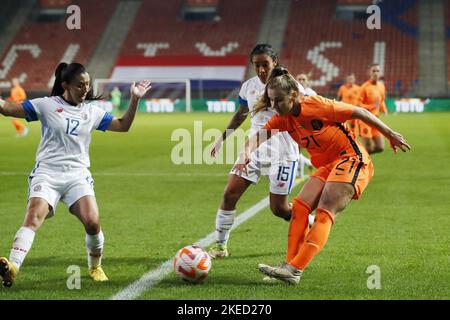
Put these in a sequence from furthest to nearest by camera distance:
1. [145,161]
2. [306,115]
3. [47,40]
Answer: [47,40] < [145,161] < [306,115]

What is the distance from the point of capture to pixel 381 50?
50.9 metres

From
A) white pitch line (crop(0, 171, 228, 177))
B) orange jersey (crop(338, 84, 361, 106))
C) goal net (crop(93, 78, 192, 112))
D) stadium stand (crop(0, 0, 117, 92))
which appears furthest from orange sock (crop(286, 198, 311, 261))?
stadium stand (crop(0, 0, 117, 92))

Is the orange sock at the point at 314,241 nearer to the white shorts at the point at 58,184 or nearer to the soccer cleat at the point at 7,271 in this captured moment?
the white shorts at the point at 58,184

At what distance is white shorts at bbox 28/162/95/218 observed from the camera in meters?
5.85

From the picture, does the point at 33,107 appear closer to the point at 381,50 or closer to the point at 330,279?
the point at 330,279

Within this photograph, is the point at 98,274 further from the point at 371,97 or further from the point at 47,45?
the point at 47,45

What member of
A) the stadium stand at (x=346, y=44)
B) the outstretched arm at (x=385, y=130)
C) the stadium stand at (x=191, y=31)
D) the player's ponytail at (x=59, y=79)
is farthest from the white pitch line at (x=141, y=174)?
the stadium stand at (x=191, y=31)

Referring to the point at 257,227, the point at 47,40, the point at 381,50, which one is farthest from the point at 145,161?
the point at 47,40

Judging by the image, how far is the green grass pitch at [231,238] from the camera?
5785 millimetres

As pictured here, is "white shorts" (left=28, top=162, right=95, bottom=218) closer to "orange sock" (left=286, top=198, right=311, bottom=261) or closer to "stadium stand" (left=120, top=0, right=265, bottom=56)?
"orange sock" (left=286, top=198, right=311, bottom=261)

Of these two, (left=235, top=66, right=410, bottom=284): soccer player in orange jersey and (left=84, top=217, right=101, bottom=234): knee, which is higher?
(left=235, top=66, right=410, bottom=284): soccer player in orange jersey

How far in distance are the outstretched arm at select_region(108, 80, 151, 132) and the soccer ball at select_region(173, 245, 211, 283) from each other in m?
1.20

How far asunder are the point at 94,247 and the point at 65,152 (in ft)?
2.73

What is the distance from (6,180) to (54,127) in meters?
8.20
